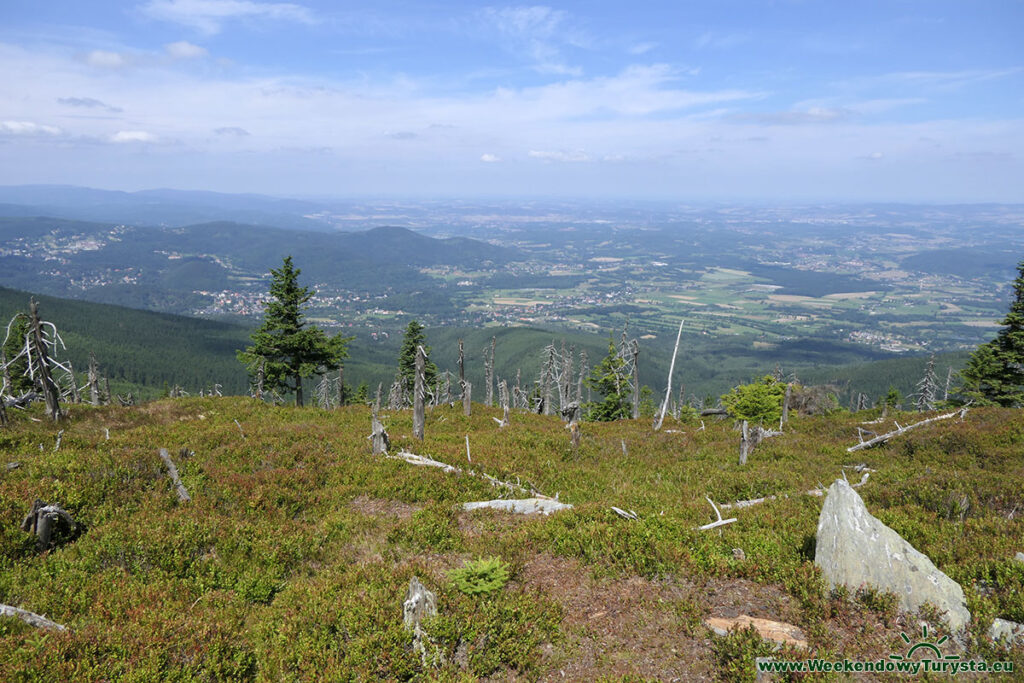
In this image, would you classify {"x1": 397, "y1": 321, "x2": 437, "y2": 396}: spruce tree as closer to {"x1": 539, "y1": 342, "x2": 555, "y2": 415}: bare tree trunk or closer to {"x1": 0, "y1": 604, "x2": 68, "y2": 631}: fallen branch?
{"x1": 539, "y1": 342, "x2": 555, "y2": 415}: bare tree trunk

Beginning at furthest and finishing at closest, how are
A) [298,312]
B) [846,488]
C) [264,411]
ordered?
[298,312] < [264,411] < [846,488]

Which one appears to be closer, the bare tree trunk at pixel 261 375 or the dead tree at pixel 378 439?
the dead tree at pixel 378 439

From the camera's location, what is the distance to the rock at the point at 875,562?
23.2 ft

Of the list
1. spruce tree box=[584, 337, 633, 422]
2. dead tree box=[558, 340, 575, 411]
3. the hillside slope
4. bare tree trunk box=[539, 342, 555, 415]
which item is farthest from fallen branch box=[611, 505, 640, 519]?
bare tree trunk box=[539, 342, 555, 415]

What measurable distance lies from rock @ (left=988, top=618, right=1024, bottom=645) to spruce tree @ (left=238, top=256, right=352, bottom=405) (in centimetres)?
3285

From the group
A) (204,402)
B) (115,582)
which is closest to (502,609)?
(115,582)

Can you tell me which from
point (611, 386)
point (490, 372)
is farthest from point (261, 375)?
point (611, 386)

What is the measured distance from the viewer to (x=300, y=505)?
43.0 ft

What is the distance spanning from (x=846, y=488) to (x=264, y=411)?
27.5 metres

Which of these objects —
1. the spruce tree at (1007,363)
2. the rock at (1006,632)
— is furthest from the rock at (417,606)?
the spruce tree at (1007,363)

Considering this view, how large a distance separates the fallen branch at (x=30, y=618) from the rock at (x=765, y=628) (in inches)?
366

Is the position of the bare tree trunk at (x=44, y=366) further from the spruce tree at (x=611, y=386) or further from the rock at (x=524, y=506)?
the spruce tree at (x=611, y=386)

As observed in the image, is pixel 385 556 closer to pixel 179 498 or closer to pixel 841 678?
pixel 179 498

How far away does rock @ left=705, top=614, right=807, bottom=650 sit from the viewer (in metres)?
6.72
